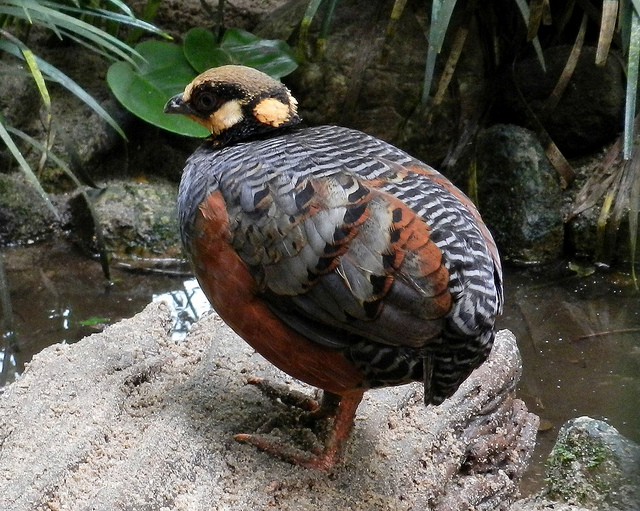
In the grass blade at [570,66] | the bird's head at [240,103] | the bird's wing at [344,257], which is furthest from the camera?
the grass blade at [570,66]

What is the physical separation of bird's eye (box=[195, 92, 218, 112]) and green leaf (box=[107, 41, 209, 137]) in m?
2.45

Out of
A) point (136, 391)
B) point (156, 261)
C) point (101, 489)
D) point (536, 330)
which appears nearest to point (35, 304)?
point (156, 261)

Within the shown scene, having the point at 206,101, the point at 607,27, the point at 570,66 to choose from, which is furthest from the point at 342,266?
the point at 570,66

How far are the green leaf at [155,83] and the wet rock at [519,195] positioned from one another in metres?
2.11

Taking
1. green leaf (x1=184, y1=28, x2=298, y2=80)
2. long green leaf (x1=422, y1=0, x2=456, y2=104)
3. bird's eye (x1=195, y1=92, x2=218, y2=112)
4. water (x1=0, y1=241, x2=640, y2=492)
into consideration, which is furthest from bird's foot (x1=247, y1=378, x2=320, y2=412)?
green leaf (x1=184, y1=28, x2=298, y2=80)

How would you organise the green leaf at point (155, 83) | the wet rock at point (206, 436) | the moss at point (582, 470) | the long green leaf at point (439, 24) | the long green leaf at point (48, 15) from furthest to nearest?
the green leaf at point (155, 83)
the long green leaf at point (439, 24)
the long green leaf at point (48, 15)
the moss at point (582, 470)
the wet rock at point (206, 436)

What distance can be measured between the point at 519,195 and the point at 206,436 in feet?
12.4

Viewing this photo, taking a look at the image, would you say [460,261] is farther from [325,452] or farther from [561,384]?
[561,384]

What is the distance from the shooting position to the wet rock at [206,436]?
2.46 metres

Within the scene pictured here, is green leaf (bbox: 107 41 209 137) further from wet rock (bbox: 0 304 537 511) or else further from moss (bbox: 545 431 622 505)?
moss (bbox: 545 431 622 505)

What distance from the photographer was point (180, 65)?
5613 millimetres

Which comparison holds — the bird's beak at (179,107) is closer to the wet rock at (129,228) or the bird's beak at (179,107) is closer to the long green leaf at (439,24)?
the long green leaf at (439,24)

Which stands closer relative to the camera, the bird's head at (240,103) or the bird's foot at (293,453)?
the bird's foot at (293,453)

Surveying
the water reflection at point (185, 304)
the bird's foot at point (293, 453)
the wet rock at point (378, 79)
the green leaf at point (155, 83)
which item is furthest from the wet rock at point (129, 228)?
the bird's foot at point (293, 453)
